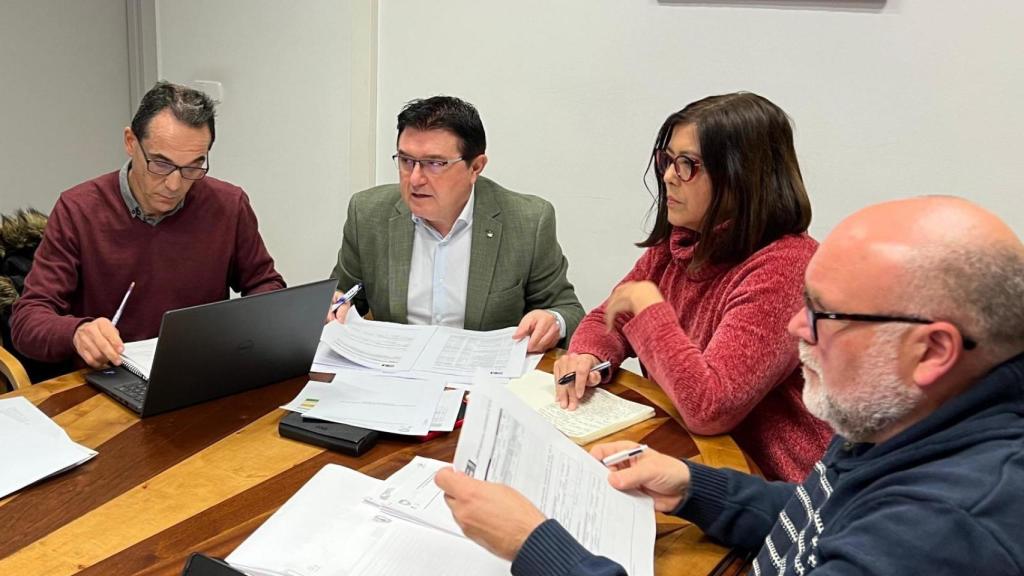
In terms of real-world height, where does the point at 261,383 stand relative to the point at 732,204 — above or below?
below

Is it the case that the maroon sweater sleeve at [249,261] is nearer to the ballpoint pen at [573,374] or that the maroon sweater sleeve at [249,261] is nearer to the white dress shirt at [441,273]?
the white dress shirt at [441,273]

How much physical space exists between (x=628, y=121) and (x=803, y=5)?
0.62m

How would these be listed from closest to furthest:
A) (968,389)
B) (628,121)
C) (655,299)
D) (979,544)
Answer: (979,544), (968,389), (655,299), (628,121)

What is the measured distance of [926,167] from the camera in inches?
88.4

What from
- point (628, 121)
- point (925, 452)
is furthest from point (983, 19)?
point (925, 452)

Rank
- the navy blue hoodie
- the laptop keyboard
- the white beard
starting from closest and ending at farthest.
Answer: the navy blue hoodie, the white beard, the laptop keyboard

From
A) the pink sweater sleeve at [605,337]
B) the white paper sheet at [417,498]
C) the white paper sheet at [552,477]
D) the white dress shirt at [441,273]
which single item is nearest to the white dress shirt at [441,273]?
the white dress shirt at [441,273]

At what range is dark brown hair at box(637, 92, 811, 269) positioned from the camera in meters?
1.55

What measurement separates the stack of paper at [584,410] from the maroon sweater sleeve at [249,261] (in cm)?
88

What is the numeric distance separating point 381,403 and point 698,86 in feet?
5.17

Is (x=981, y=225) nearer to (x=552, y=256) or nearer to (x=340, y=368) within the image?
(x=340, y=368)

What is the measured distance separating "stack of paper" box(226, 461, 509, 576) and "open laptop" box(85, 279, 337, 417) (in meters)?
0.37

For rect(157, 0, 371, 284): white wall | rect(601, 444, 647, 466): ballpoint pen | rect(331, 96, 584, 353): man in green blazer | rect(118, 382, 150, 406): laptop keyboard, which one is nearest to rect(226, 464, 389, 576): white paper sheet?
rect(601, 444, 647, 466): ballpoint pen

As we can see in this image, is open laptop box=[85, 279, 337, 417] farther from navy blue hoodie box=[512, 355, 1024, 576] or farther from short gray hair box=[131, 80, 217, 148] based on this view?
navy blue hoodie box=[512, 355, 1024, 576]
